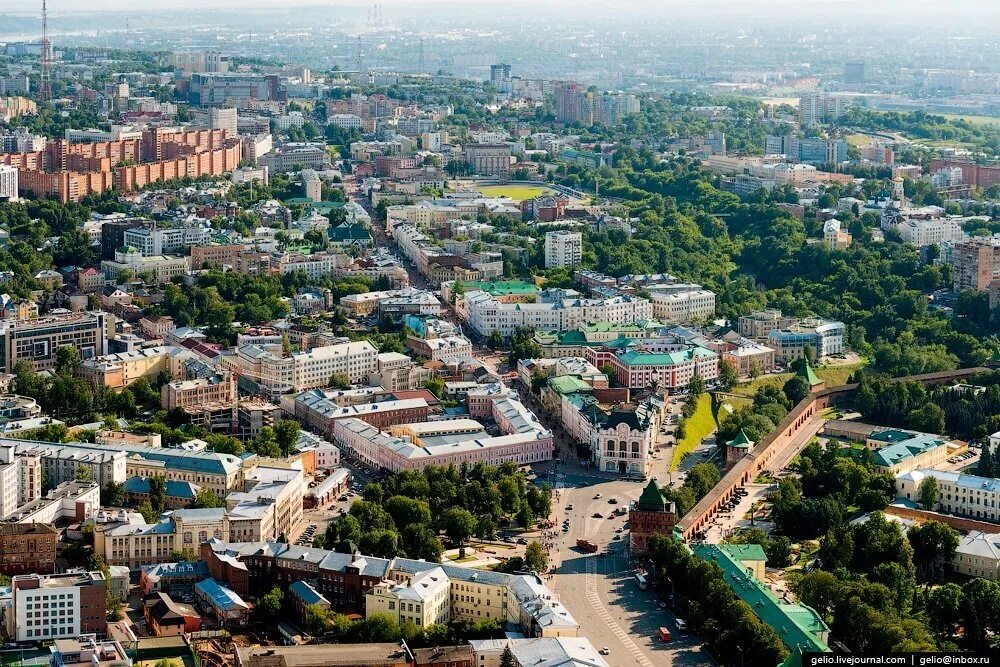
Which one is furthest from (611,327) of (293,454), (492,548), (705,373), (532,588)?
(532,588)

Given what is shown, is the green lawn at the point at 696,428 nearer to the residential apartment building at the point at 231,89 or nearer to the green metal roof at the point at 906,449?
the green metal roof at the point at 906,449

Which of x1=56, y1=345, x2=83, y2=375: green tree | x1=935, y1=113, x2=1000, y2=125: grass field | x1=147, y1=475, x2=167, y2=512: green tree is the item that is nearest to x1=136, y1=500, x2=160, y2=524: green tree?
x1=147, y1=475, x2=167, y2=512: green tree

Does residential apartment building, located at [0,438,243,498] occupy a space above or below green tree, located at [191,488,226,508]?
above

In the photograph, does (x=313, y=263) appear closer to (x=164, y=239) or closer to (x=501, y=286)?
(x=164, y=239)

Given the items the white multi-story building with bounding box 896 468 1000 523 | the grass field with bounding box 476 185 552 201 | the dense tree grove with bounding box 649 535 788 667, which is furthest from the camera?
the grass field with bounding box 476 185 552 201

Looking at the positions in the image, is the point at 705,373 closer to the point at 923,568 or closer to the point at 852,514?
the point at 852,514

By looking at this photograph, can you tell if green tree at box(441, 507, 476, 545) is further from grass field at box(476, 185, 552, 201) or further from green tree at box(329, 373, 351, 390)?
grass field at box(476, 185, 552, 201)
